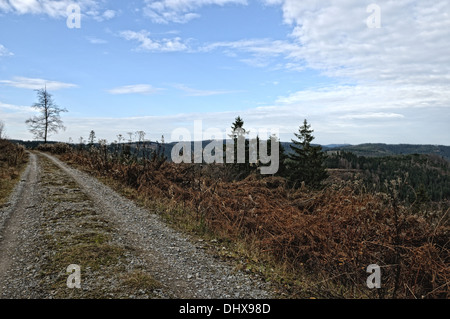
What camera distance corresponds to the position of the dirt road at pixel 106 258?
4652 mm

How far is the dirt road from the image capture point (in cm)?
465

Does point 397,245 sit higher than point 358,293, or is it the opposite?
point 397,245

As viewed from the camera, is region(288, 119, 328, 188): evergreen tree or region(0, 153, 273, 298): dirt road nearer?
region(0, 153, 273, 298): dirt road

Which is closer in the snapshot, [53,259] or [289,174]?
[53,259]

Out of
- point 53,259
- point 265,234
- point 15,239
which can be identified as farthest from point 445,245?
point 15,239

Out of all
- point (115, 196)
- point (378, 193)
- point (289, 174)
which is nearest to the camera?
point (378, 193)

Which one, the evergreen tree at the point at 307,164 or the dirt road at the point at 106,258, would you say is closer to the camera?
the dirt road at the point at 106,258

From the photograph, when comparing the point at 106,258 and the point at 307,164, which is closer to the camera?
the point at 106,258

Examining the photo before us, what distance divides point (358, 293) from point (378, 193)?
3.33 m

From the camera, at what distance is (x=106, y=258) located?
18.9 feet
